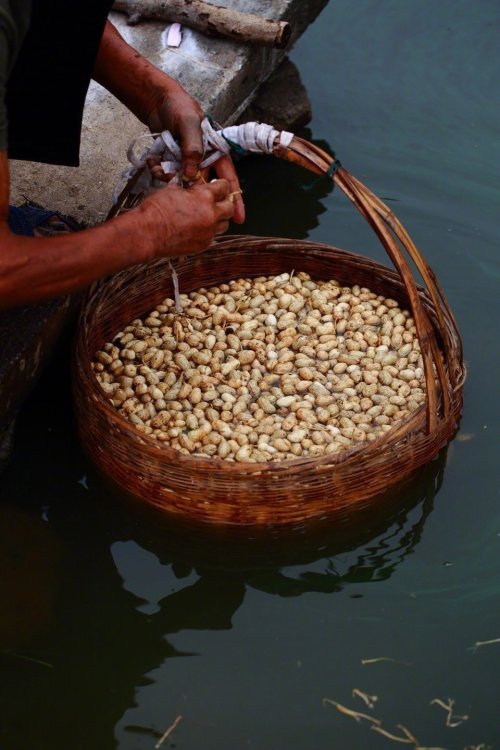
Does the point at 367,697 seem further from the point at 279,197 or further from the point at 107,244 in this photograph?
the point at 279,197

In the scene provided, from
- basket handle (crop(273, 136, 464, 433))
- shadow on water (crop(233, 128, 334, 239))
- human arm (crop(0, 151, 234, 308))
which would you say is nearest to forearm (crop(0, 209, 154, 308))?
human arm (crop(0, 151, 234, 308))

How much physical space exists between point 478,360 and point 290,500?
2.69 feet

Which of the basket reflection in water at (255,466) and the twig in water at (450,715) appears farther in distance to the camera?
the basket reflection in water at (255,466)

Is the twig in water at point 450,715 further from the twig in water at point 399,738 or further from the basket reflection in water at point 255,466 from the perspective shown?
the basket reflection in water at point 255,466

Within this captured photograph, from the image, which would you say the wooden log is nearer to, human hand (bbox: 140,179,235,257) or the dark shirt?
the dark shirt

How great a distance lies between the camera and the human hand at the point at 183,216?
1749 millimetres

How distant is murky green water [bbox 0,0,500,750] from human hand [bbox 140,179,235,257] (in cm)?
69

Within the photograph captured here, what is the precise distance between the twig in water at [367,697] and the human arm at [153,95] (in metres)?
1.05

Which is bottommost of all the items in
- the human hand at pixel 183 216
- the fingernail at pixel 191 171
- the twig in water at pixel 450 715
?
the twig in water at pixel 450 715

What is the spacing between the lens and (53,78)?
195 centimetres

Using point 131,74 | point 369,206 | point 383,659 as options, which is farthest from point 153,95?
point 383,659

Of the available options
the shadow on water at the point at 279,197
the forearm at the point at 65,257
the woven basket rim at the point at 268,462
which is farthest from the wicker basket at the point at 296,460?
the shadow on water at the point at 279,197

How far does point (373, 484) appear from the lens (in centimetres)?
200

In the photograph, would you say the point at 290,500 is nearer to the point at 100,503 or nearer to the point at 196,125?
the point at 100,503
